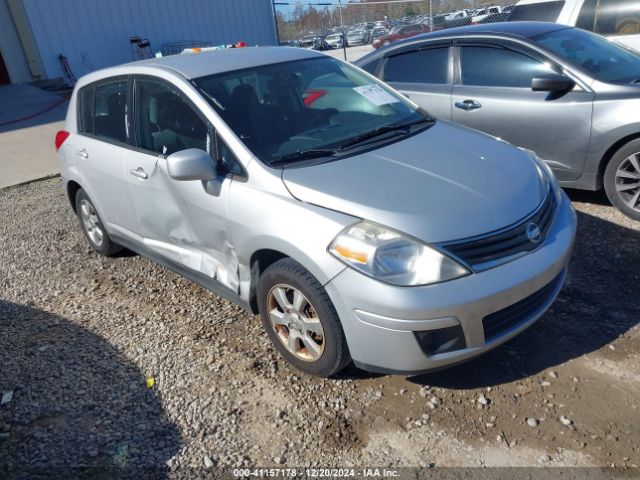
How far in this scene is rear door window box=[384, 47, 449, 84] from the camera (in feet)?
18.0

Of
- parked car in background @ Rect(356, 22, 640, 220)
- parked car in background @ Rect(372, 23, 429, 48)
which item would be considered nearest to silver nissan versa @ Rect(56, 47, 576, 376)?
parked car in background @ Rect(356, 22, 640, 220)

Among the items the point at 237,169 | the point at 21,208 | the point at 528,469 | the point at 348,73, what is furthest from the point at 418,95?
the point at 21,208

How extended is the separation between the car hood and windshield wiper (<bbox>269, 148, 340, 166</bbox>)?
0.35 ft

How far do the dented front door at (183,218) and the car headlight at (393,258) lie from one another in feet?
2.92

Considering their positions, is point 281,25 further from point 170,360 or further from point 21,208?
point 170,360

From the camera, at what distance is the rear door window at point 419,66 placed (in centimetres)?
548

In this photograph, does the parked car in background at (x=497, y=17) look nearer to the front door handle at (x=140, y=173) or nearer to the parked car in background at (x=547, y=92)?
the parked car in background at (x=547, y=92)

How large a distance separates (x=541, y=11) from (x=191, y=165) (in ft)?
22.0

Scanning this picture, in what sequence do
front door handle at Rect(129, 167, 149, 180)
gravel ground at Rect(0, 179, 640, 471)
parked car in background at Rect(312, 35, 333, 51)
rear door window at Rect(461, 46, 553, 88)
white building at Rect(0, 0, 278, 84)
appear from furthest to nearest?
parked car in background at Rect(312, 35, 333, 51)
white building at Rect(0, 0, 278, 84)
rear door window at Rect(461, 46, 553, 88)
front door handle at Rect(129, 167, 149, 180)
gravel ground at Rect(0, 179, 640, 471)

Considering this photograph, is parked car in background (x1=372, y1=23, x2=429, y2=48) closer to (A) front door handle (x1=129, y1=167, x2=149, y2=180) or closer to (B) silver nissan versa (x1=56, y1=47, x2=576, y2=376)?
(B) silver nissan versa (x1=56, y1=47, x2=576, y2=376)

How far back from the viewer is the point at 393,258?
2494 millimetres

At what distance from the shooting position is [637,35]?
720 cm

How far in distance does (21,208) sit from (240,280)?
483 centimetres

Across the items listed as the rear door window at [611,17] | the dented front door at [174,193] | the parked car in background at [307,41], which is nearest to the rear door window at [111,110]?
the dented front door at [174,193]
